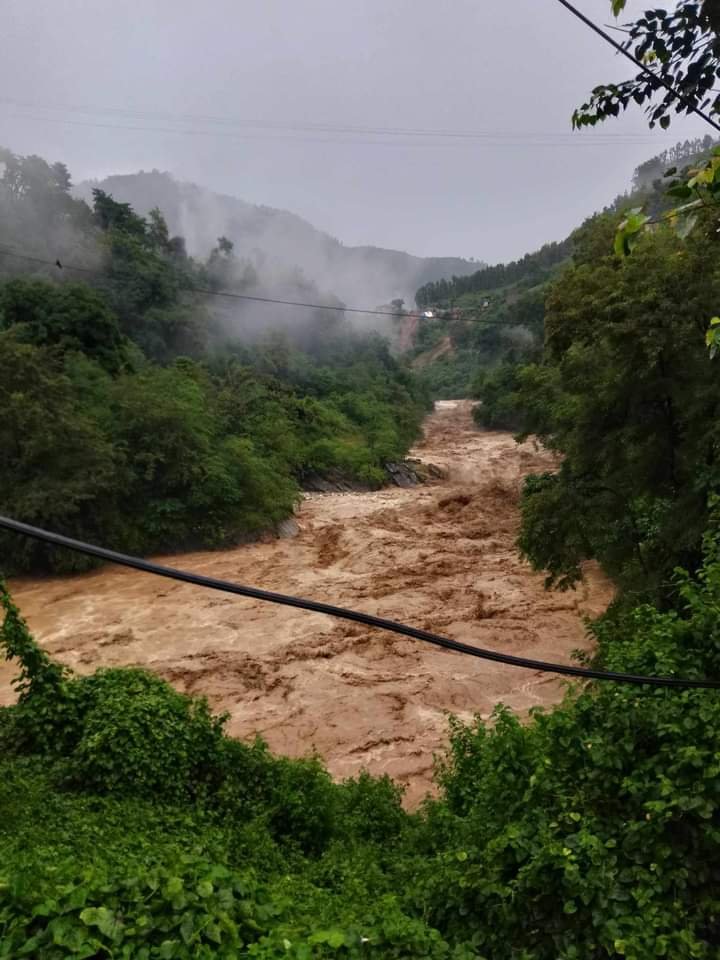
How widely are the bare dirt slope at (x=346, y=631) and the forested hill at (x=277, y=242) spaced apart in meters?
56.7

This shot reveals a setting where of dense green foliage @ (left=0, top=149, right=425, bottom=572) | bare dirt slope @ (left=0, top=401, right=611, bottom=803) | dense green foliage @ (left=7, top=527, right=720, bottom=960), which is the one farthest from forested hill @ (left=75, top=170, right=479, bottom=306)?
dense green foliage @ (left=7, top=527, right=720, bottom=960)

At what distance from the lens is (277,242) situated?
88.9 m

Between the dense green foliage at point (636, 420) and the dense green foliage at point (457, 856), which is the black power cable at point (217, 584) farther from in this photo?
the dense green foliage at point (636, 420)

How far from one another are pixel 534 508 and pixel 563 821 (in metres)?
6.19

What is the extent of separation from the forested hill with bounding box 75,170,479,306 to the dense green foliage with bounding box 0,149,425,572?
32747 mm

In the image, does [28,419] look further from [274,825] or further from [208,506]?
[274,825]

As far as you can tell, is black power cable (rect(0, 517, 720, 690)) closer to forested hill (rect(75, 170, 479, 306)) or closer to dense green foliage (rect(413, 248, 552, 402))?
dense green foliage (rect(413, 248, 552, 402))

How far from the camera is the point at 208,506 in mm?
19391

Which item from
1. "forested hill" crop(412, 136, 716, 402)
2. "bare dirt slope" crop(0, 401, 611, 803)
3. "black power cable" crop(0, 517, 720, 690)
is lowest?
"bare dirt slope" crop(0, 401, 611, 803)

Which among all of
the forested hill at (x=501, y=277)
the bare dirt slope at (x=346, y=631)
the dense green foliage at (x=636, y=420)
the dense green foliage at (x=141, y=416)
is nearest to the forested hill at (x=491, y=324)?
the forested hill at (x=501, y=277)

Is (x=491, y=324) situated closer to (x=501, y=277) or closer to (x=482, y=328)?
(x=482, y=328)

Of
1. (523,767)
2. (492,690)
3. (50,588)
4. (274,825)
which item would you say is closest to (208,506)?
(50,588)

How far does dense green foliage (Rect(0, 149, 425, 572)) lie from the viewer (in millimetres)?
16484

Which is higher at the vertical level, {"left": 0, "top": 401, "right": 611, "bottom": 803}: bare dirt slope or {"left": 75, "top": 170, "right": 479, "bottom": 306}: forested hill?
{"left": 75, "top": 170, "right": 479, "bottom": 306}: forested hill
